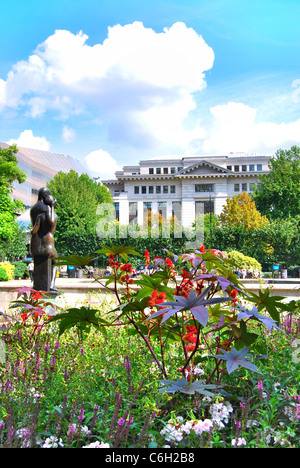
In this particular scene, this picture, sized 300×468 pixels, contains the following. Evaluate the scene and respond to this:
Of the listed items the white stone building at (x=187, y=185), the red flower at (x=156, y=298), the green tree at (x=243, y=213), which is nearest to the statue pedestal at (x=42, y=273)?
the red flower at (x=156, y=298)

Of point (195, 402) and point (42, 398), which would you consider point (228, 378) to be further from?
point (42, 398)

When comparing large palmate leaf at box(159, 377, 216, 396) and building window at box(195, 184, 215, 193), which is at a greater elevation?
building window at box(195, 184, 215, 193)

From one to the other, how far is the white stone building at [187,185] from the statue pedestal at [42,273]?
58699 millimetres

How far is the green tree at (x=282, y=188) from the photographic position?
45.5m

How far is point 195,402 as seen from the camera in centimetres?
235

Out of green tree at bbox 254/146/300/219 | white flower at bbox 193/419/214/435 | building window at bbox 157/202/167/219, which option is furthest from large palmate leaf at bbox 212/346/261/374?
building window at bbox 157/202/167/219

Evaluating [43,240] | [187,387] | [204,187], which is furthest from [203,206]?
[187,387]

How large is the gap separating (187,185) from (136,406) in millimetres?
69765

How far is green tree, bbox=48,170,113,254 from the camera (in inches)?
1608

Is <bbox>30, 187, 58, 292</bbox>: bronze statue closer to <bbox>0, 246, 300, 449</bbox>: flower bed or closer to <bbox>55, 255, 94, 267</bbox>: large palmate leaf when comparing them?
<bbox>0, 246, 300, 449</bbox>: flower bed

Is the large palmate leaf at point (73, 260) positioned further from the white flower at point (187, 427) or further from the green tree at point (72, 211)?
the green tree at point (72, 211)

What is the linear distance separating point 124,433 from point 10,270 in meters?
24.9

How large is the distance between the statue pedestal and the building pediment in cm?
6192
